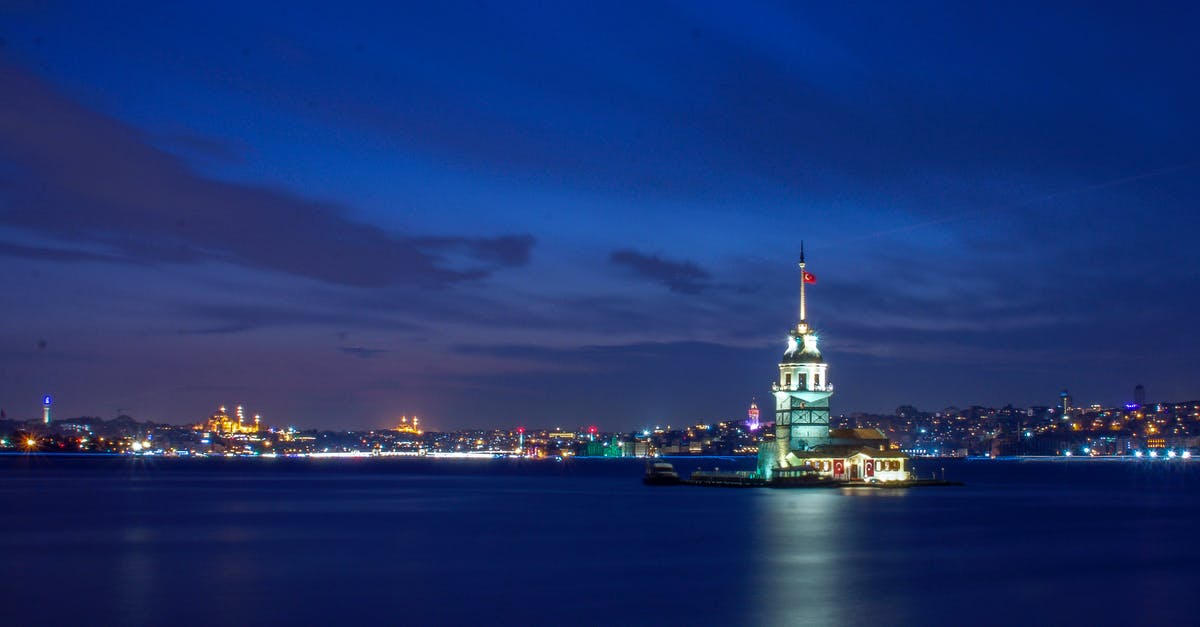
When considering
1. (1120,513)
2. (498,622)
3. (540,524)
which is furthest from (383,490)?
(498,622)

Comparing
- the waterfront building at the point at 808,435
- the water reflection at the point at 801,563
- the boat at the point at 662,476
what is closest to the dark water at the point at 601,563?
the water reflection at the point at 801,563

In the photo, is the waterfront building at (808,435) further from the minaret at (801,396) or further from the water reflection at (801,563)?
the water reflection at (801,563)

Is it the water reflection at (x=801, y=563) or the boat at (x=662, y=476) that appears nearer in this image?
the water reflection at (x=801, y=563)

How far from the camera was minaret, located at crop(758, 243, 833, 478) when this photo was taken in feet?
305

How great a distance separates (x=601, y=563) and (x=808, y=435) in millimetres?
53060

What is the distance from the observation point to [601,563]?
43.6 m

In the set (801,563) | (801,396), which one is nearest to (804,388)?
(801,396)

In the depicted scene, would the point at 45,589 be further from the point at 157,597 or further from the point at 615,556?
the point at 615,556

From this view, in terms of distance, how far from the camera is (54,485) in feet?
350

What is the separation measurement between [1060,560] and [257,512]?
145ft

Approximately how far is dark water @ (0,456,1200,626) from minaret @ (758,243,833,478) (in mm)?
14629

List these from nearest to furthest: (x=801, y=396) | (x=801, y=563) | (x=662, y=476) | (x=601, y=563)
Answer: (x=801, y=563)
(x=601, y=563)
(x=801, y=396)
(x=662, y=476)

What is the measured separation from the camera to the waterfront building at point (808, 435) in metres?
92.9

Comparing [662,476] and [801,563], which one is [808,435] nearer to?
[662,476]
